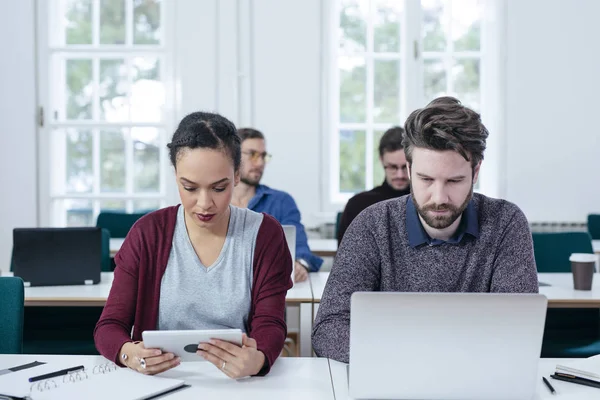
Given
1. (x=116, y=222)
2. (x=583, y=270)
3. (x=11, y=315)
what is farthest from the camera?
(x=116, y=222)

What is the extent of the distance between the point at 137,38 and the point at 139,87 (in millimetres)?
366

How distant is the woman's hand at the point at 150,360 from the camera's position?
4.84 ft

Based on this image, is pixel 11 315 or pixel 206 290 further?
pixel 11 315

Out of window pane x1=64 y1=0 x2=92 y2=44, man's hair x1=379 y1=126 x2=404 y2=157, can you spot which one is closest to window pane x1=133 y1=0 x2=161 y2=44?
window pane x1=64 y1=0 x2=92 y2=44

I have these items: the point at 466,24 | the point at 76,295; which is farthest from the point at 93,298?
the point at 466,24

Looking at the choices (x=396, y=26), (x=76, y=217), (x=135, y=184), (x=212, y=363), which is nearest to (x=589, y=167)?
(x=396, y=26)

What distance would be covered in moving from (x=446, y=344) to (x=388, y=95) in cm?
406

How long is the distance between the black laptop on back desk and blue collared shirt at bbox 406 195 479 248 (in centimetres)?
149

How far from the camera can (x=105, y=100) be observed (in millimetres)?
5094

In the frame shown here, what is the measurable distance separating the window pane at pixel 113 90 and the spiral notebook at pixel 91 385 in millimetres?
3754

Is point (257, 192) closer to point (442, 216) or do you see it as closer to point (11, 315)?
point (11, 315)

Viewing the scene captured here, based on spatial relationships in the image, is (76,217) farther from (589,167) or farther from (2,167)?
(589,167)

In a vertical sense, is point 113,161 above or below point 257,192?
above

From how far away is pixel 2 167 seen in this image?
197 inches
